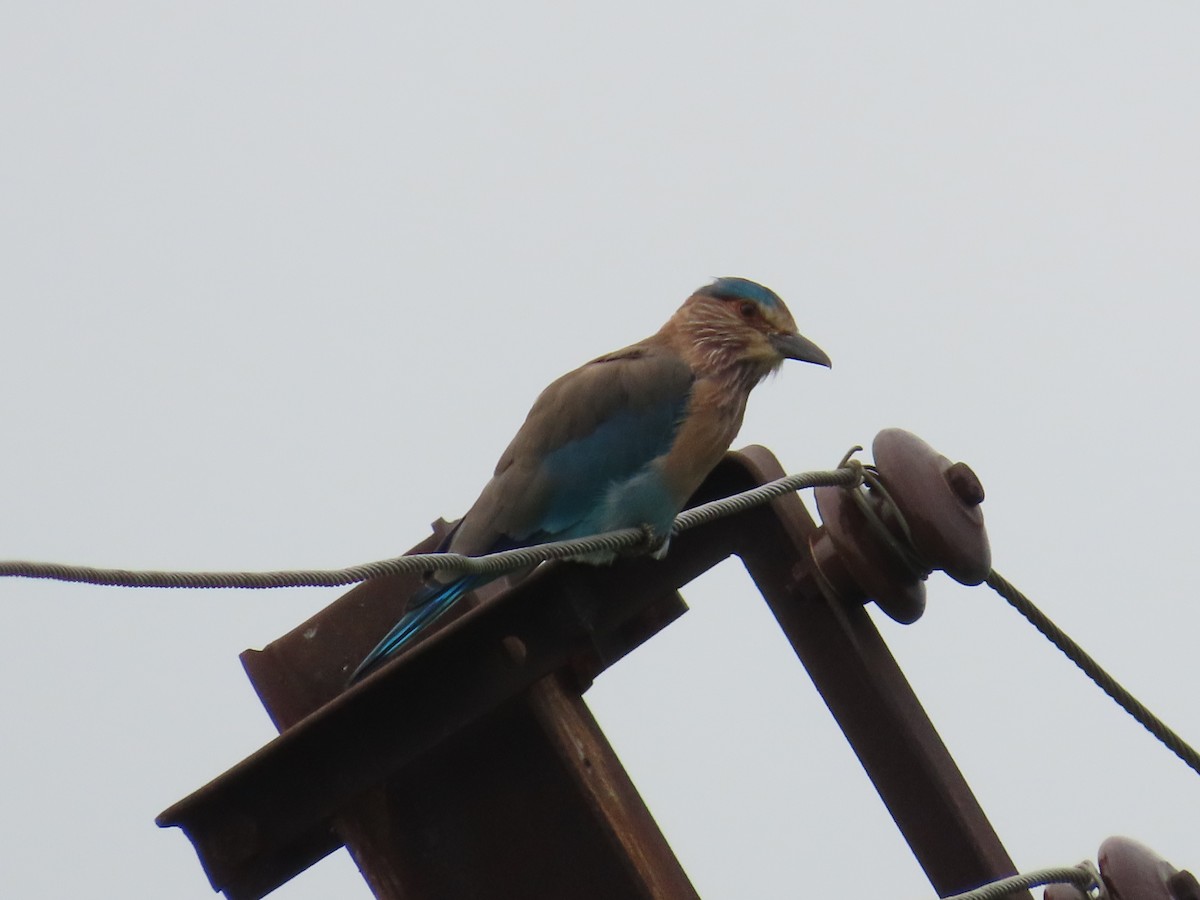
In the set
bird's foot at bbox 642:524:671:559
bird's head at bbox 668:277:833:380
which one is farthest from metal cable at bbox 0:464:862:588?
bird's head at bbox 668:277:833:380

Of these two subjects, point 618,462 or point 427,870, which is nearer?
point 427,870

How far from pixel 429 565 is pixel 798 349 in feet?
11.1

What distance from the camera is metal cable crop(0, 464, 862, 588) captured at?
10.2 ft

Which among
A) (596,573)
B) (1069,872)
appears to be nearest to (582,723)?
(596,573)

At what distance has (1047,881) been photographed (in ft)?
13.1

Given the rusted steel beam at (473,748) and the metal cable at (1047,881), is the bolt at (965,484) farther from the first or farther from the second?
the metal cable at (1047,881)

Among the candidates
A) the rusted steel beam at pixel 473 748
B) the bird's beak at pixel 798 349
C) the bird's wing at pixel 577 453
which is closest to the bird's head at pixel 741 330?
the bird's beak at pixel 798 349

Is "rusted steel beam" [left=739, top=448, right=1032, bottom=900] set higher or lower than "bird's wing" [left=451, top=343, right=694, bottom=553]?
lower

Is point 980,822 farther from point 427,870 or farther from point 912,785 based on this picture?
point 427,870

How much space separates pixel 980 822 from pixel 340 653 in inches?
72.5

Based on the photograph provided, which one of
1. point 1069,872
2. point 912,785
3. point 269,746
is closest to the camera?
point 1069,872

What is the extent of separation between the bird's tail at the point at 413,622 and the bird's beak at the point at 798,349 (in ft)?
6.84

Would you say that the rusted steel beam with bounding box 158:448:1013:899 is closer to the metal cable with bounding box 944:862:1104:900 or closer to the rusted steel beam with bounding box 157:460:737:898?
the rusted steel beam with bounding box 157:460:737:898

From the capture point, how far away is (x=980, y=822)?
4.25 metres
